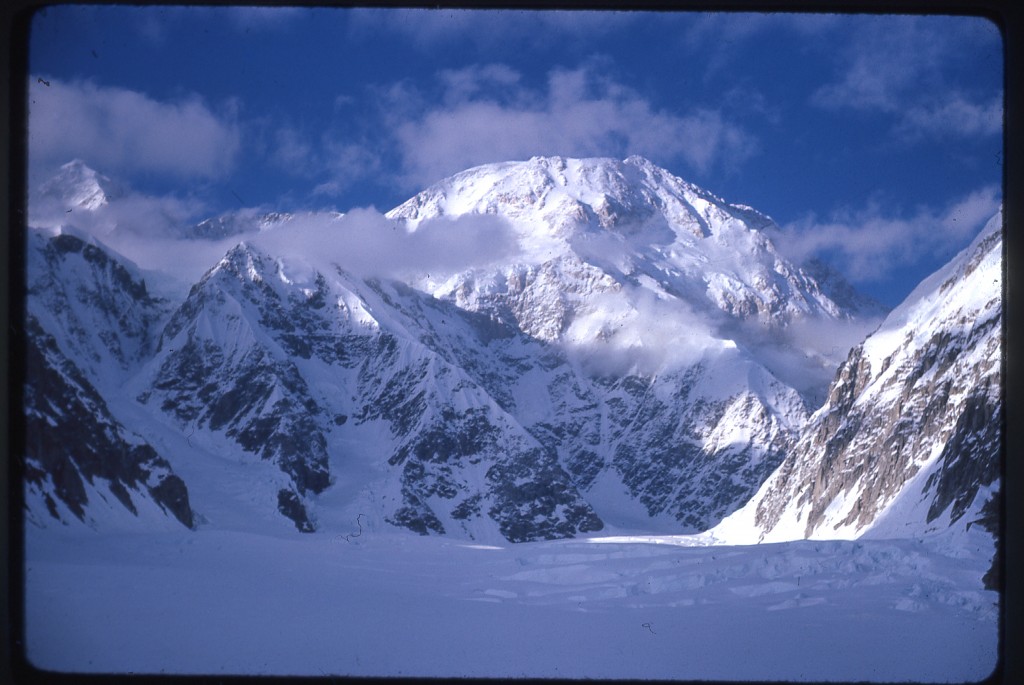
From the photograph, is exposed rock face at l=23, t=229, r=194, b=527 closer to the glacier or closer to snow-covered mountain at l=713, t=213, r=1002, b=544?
the glacier

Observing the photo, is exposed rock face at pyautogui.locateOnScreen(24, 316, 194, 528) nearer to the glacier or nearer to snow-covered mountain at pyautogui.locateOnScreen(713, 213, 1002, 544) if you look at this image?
the glacier

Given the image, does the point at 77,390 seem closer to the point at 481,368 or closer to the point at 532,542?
the point at 532,542

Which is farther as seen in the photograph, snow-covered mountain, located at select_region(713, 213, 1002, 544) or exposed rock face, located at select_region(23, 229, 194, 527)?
snow-covered mountain, located at select_region(713, 213, 1002, 544)

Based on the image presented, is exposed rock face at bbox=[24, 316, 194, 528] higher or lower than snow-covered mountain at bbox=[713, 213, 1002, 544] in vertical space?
lower

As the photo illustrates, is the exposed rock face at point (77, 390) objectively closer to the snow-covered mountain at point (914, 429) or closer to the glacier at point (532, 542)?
the glacier at point (532, 542)

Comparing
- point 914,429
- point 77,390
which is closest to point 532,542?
point 914,429

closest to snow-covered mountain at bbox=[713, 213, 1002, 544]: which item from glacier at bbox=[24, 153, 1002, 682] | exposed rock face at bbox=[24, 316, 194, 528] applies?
glacier at bbox=[24, 153, 1002, 682]
